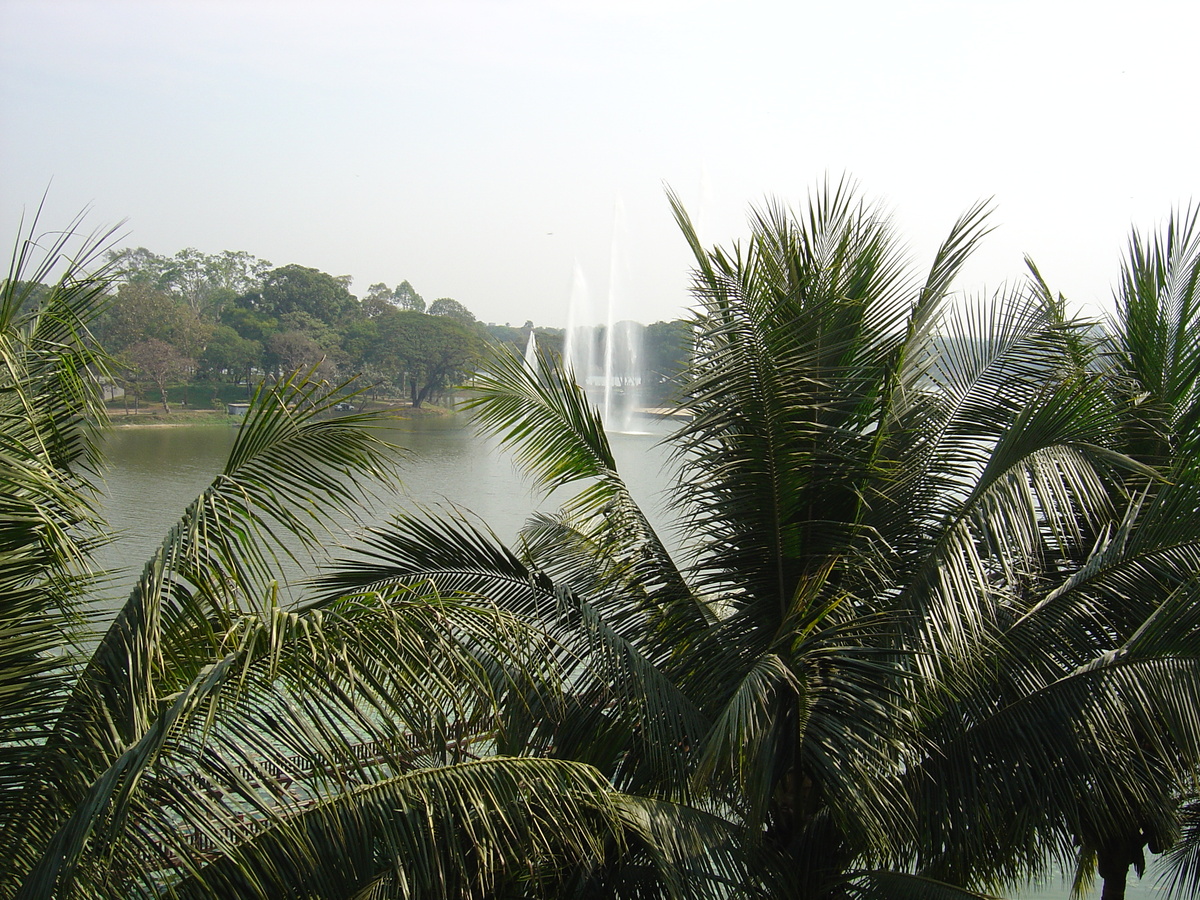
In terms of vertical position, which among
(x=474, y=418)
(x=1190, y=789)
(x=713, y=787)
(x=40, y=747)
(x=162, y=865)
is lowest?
(x=1190, y=789)

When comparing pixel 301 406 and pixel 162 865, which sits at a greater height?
pixel 301 406

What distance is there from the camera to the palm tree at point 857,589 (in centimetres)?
510

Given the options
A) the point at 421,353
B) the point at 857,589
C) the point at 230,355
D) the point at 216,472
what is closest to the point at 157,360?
the point at 230,355

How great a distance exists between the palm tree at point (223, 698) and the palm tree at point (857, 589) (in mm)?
1416

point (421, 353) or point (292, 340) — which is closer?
point (292, 340)

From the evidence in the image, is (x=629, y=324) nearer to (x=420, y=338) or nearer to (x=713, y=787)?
(x=420, y=338)

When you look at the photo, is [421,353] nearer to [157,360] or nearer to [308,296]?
[157,360]

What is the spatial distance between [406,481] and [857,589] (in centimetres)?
1900

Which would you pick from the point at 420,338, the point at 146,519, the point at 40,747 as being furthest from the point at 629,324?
the point at 40,747

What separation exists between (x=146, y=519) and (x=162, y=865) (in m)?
15.8

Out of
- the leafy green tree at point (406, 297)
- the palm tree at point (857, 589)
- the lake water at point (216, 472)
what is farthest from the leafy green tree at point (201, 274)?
the palm tree at point (857, 589)

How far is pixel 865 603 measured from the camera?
19.4 ft

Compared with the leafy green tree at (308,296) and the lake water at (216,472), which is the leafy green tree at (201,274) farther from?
the lake water at (216,472)

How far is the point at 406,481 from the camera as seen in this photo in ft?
78.4
